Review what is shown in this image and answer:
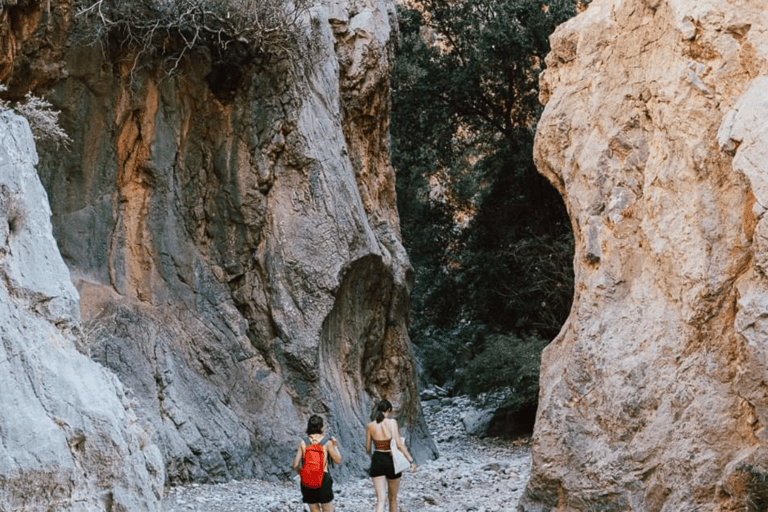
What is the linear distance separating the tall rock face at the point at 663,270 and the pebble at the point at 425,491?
227 cm

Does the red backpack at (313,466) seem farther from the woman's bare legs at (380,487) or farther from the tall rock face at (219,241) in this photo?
the tall rock face at (219,241)

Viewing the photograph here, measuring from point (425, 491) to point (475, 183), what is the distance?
12101 millimetres

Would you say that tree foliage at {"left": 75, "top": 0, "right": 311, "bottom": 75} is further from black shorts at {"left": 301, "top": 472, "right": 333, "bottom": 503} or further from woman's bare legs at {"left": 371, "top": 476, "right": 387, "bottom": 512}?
black shorts at {"left": 301, "top": 472, "right": 333, "bottom": 503}

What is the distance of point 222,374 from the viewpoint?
1372 cm

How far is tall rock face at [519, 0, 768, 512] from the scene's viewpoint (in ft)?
27.4

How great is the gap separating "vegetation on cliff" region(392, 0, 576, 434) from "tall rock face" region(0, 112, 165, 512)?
1425 centimetres

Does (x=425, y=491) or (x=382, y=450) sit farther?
(x=425, y=491)

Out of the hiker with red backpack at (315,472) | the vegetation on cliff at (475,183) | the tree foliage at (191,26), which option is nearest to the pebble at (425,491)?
the hiker with red backpack at (315,472)

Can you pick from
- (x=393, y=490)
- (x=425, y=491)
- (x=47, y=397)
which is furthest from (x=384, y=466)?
(x=47, y=397)

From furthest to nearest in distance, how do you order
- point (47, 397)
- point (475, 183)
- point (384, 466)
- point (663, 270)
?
point (475, 183)
point (663, 270)
point (384, 466)
point (47, 397)

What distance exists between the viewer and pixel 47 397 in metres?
5.93

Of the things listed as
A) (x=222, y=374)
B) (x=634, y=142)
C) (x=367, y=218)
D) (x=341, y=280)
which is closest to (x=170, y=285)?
→ (x=222, y=374)

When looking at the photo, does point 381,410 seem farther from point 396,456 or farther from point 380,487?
point 380,487

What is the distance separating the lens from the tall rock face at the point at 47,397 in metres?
5.63
